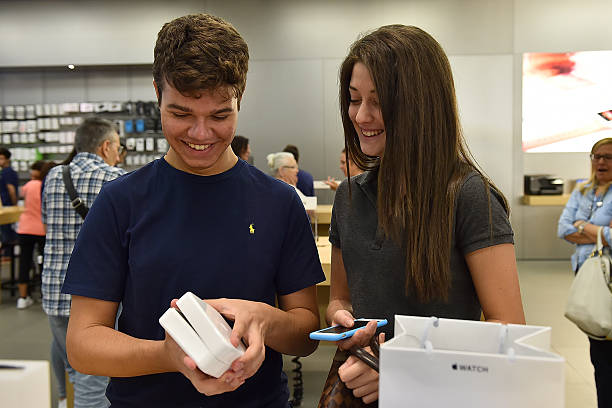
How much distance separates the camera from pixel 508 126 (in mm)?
8875

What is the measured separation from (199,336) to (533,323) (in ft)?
17.1

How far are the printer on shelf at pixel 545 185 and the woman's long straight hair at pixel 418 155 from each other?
8.04 metres

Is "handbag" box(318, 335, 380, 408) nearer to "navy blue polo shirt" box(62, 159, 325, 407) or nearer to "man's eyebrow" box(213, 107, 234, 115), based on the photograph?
"navy blue polo shirt" box(62, 159, 325, 407)

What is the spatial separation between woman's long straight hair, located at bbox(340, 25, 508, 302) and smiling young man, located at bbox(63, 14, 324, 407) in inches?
9.7

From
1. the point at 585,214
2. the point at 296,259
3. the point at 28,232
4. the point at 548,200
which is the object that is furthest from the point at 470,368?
the point at 548,200

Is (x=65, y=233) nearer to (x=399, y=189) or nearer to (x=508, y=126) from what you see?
(x=399, y=189)

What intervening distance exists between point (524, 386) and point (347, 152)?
34.9 inches

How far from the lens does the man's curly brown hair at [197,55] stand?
1.08 meters

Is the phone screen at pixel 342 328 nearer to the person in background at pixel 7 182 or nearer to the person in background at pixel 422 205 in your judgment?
the person in background at pixel 422 205

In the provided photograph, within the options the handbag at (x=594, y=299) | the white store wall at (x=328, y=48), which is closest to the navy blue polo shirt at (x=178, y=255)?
the handbag at (x=594, y=299)

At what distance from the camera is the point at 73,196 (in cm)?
320

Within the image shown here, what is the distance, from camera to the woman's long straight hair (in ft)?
3.93

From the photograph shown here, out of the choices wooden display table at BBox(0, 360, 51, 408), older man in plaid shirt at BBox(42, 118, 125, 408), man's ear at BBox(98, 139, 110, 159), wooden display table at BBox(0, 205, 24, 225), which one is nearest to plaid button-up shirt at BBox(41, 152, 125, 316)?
older man in plaid shirt at BBox(42, 118, 125, 408)

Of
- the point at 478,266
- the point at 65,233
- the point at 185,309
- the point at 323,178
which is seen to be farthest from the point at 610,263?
the point at 323,178
